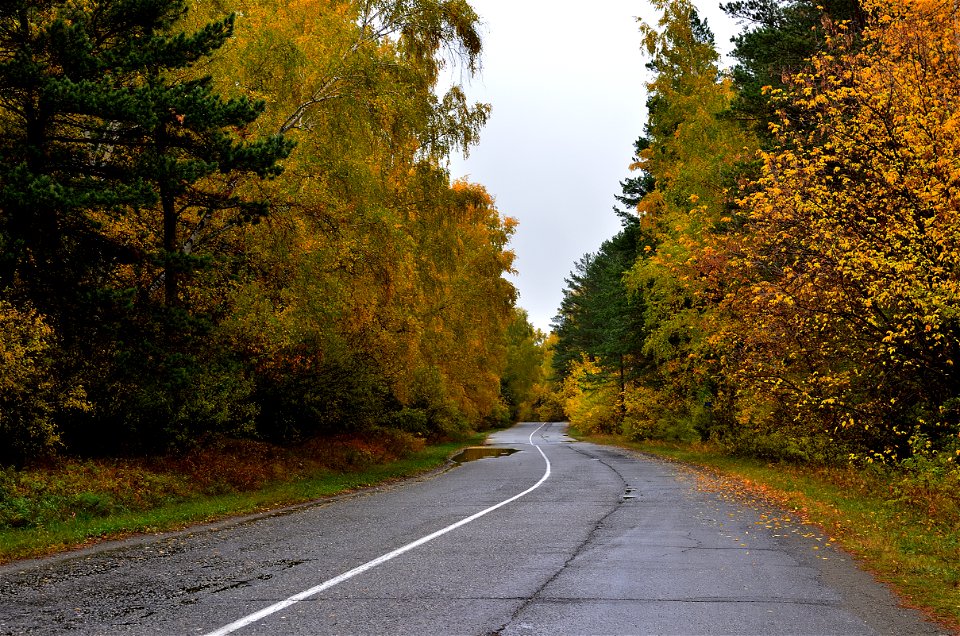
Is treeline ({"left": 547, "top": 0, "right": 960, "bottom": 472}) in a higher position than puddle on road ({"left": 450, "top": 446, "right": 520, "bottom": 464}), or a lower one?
higher

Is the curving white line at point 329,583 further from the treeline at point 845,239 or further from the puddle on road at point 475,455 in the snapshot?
the puddle on road at point 475,455

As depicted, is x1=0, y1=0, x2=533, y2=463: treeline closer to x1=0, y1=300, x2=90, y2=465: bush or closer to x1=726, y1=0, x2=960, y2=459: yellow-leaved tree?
x1=0, y1=300, x2=90, y2=465: bush

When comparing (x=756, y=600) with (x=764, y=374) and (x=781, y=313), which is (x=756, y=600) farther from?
(x=764, y=374)

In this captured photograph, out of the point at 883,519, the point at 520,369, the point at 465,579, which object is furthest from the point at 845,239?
the point at 520,369

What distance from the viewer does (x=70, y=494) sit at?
12164 millimetres

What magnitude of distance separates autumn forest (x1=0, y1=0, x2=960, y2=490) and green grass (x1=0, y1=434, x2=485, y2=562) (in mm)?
1097

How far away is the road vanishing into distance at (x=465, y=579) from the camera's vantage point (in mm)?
5676

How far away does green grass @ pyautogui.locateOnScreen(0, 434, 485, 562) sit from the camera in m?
10.1

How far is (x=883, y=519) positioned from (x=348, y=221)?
1294 centimetres

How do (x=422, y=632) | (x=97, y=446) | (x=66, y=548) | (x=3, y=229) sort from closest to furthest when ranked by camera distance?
(x=422, y=632), (x=66, y=548), (x=3, y=229), (x=97, y=446)

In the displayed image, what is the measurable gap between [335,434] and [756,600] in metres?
21.7

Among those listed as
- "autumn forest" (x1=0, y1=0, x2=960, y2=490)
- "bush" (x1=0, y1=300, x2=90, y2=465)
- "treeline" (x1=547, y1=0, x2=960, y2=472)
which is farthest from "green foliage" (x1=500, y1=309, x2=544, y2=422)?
"bush" (x1=0, y1=300, x2=90, y2=465)

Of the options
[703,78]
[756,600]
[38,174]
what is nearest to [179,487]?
[38,174]

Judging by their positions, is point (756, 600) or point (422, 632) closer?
point (422, 632)
